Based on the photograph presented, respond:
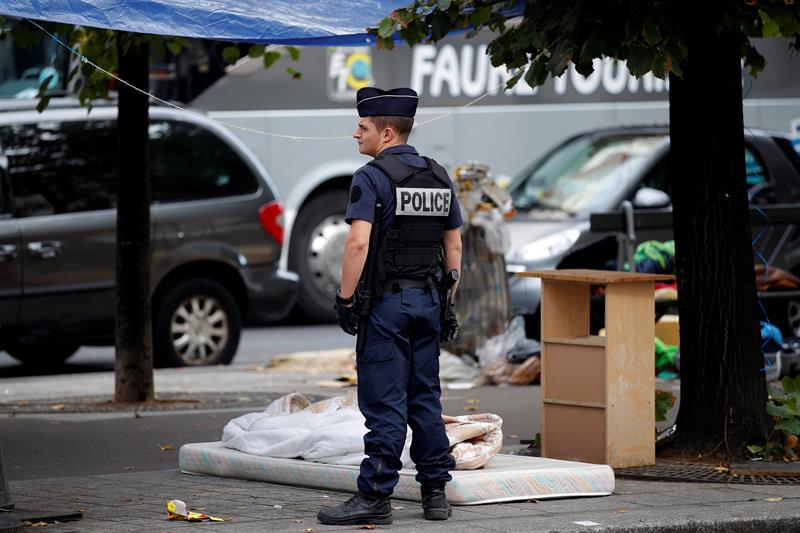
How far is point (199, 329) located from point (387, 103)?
7.17m

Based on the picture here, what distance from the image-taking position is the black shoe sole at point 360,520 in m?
6.15

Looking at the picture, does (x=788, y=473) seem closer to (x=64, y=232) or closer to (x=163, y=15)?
(x=163, y=15)

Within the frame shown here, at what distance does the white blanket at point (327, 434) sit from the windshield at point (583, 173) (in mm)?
6345

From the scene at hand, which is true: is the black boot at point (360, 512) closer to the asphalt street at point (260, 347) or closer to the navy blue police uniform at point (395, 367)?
the navy blue police uniform at point (395, 367)

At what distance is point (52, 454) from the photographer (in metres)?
8.47

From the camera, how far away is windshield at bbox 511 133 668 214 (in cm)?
1368

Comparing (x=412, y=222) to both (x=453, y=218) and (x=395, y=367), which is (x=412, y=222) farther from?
(x=395, y=367)

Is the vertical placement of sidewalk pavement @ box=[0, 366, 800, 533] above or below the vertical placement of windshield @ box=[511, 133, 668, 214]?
below

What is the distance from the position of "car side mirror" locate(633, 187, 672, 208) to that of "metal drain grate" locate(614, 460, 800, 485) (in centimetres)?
565

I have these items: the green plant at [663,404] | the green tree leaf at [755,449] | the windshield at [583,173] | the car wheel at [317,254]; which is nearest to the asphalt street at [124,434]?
the green plant at [663,404]

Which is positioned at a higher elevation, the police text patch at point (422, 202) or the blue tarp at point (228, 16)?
the blue tarp at point (228, 16)

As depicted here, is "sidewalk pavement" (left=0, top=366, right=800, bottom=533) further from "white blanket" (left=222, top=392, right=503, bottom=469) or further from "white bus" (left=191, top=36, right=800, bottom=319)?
"white bus" (left=191, top=36, right=800, bottom=319)

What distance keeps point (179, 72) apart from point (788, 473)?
1050 cm

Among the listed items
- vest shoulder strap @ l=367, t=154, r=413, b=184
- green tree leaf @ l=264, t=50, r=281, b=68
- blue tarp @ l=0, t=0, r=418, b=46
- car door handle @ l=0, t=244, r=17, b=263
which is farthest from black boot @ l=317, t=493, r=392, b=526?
car door handle @ l=0, t=244, r=17, b=263
